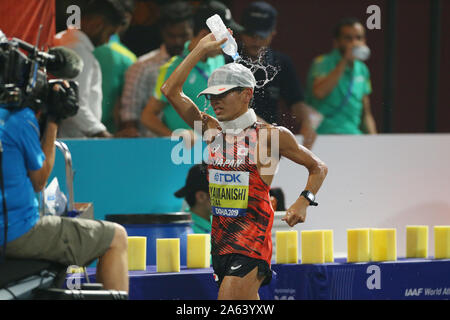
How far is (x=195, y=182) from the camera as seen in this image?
649 cm

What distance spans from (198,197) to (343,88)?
1462mm

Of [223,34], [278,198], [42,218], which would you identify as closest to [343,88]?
[278,198]

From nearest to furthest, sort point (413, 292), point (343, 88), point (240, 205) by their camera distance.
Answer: point (240, 205), point (413, 292), point (343, 88)

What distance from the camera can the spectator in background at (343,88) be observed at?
724cm

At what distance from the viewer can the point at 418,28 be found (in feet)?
32.4

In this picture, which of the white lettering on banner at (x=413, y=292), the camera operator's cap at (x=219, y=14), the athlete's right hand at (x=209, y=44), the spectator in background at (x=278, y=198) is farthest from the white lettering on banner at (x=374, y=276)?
the athlete's right hand at (x=209, y=44)

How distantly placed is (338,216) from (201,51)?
2.02m

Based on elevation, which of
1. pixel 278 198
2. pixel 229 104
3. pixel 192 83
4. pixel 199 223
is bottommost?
pixel 199 223

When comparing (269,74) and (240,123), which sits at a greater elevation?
(269,74)

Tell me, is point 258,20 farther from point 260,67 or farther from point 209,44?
point 209,44

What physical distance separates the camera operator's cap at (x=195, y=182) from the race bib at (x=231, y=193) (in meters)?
1.24

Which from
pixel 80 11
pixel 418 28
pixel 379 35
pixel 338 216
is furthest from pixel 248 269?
pixel 418 28
